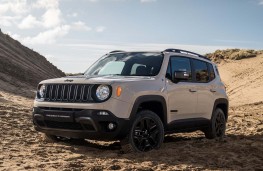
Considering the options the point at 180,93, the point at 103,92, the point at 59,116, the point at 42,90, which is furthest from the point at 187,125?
the point at 42,90

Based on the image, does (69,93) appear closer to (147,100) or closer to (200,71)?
(147,100)

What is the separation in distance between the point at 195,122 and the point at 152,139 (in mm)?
1545

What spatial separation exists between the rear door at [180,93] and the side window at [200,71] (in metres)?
0.28

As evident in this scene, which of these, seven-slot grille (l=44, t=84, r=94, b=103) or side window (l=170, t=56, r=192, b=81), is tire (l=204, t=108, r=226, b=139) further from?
seven-slot grille (l=44, t=84, r=94, b=103)

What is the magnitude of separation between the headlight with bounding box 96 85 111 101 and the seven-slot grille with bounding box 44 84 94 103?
13 cm

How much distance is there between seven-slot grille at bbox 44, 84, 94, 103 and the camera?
7316mm

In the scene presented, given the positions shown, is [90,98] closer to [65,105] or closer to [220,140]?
[65,105]

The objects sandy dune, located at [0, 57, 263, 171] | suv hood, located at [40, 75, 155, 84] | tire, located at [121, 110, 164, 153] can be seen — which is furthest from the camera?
tire, located at [121, 110, 164, 153]

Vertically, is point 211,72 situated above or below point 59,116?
above

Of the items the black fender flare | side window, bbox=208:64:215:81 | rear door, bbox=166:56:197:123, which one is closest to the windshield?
rear door, bbox=166:56:197:123

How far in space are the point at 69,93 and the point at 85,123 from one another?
67 centimetres

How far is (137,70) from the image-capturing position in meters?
8.18

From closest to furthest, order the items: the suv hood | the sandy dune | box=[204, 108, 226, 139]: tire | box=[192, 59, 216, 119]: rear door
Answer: the sandy dune < the suv hood < box=[192, 59, 216, 119]: rear door < box=[204, 108, 226, 139]: tire

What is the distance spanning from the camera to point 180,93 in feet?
27.7
